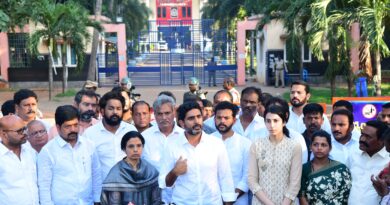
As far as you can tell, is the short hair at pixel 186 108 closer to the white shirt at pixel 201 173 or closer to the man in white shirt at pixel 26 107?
the white shirt at pixel 201 173

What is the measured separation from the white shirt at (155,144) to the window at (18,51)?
793 inches

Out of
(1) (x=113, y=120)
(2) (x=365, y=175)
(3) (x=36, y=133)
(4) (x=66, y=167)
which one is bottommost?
(2) (x=365, y=175)

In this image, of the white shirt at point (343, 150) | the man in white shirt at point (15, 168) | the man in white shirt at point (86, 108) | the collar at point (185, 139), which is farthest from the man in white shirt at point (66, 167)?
the white shirt at point (343, 150)

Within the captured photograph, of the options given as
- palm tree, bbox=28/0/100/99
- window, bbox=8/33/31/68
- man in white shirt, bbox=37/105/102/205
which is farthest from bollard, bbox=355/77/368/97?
window, bbox=8/33/31/68

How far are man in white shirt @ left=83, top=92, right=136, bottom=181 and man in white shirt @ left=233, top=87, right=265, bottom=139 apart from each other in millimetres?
1134

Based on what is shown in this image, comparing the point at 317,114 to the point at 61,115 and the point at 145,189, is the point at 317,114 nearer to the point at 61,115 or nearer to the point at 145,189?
the point at 145,189

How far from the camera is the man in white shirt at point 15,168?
153 inches

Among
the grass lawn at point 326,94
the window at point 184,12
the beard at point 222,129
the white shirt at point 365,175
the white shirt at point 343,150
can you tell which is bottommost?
the grass lawn at point 326,94

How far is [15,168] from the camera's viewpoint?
3912 mm

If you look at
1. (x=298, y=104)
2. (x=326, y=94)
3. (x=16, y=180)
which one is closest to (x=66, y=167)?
(x=16, y=180)

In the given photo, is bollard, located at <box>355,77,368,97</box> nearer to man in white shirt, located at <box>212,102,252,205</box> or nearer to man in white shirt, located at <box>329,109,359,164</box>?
man in white shirt, located at <box>329,109,359,164</box>

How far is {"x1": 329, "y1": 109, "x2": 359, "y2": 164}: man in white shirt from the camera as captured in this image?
4517 mm

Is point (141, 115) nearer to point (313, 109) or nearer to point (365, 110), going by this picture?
point (313, 109)

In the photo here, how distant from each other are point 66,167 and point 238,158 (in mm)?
1473
